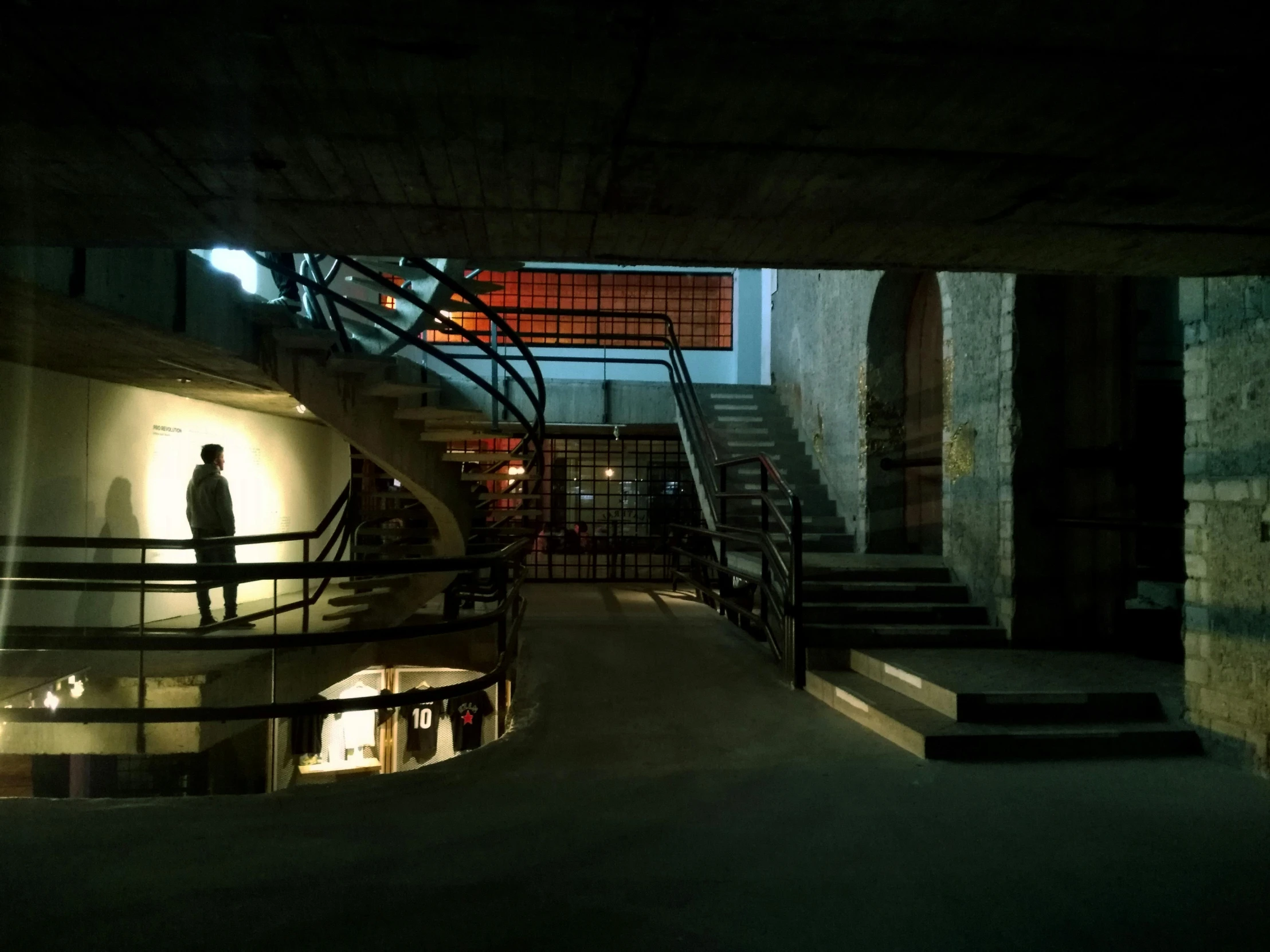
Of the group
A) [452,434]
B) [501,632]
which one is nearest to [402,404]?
[452,434]

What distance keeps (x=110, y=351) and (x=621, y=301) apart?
9.43m

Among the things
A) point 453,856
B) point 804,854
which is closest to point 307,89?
point 453,856

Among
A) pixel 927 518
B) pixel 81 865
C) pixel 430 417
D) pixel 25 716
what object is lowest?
pixel 81 865

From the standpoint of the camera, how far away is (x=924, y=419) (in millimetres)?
8461

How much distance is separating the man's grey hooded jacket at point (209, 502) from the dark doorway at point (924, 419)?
6461 mm

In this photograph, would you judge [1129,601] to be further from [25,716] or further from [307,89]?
[25,716]

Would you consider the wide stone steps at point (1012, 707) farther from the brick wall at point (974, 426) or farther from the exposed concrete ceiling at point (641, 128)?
the exposed concrete ceiling at point (641, 128)

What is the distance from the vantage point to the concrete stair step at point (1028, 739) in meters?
4.05

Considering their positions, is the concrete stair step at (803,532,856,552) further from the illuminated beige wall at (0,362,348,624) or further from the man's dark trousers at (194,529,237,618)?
the illuminated beige wall at (0,362,348,624)

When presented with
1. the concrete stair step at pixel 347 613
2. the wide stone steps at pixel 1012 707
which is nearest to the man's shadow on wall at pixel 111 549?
the concrete stair step at pixel 347 613

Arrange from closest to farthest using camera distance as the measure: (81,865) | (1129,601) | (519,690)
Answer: (81,865)
(519,690)
(1129,601)

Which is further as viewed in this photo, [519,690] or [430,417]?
[430,417]

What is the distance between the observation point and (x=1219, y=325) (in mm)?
4070

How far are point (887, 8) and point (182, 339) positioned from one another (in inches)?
194
